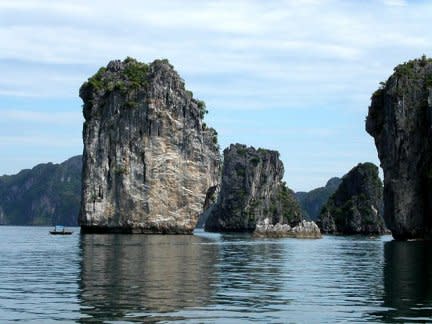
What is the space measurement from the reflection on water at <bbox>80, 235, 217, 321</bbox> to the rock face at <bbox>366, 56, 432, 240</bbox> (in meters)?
66.2

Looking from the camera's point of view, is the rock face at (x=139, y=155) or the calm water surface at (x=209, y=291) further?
the rock face at (x=139, y=155)

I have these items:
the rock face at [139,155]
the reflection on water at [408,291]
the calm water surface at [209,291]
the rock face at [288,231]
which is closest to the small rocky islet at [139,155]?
the rock face at [139,155]

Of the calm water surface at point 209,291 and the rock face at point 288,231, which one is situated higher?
the rock face at point 288,231

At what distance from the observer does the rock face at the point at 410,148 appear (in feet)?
409

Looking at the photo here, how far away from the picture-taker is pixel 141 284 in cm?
4175

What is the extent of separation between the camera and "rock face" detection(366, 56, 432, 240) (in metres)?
125

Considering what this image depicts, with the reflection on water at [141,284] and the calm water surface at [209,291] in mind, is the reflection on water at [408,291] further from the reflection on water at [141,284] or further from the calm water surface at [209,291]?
the reflection on water at [141,284]

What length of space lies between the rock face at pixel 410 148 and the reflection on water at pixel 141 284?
66.2 m

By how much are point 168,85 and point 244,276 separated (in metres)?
98.5

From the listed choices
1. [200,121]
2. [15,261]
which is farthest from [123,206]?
[15,261]

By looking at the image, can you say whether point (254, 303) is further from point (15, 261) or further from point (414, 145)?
point (414, 145)

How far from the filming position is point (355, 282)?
45.9 m

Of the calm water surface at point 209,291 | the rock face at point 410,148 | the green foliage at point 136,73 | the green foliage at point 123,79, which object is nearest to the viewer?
the calm water surface at point 209,291

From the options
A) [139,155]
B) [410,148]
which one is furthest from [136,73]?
[410,148]
